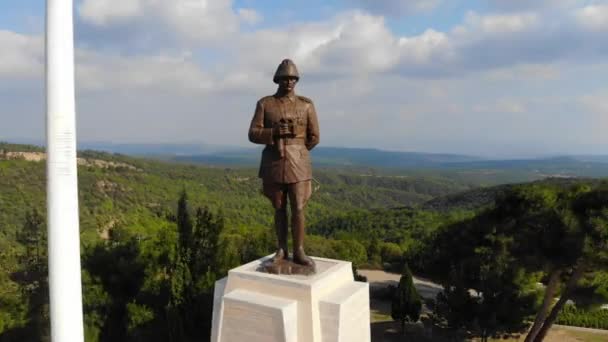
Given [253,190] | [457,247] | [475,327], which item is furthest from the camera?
[253,190]

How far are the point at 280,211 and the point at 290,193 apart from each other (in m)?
0.47

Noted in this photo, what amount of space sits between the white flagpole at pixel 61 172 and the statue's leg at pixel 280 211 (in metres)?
2.96

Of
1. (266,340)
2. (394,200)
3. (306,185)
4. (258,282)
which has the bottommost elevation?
(394,200)

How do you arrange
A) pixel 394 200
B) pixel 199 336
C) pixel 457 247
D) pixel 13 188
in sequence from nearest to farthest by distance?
pixel 199 336 → pixel 457 247 → pixel 13 188 → pixel 394 200

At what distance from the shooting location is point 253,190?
244 ft

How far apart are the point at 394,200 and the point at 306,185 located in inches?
3935

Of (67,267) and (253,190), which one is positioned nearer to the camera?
(67,267)

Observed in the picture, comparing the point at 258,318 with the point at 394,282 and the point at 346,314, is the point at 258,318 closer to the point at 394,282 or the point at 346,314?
the point at 346,314

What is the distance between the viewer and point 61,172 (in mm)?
5926

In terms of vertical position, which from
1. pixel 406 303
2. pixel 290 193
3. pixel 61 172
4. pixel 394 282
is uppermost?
pixel 61 172

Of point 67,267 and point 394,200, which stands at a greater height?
point 67,267

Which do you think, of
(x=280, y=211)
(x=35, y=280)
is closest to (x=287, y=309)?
(x=280, y=211)

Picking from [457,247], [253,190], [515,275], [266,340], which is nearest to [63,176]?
[266,340]

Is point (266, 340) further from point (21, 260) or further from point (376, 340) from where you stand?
point (21, 260)
